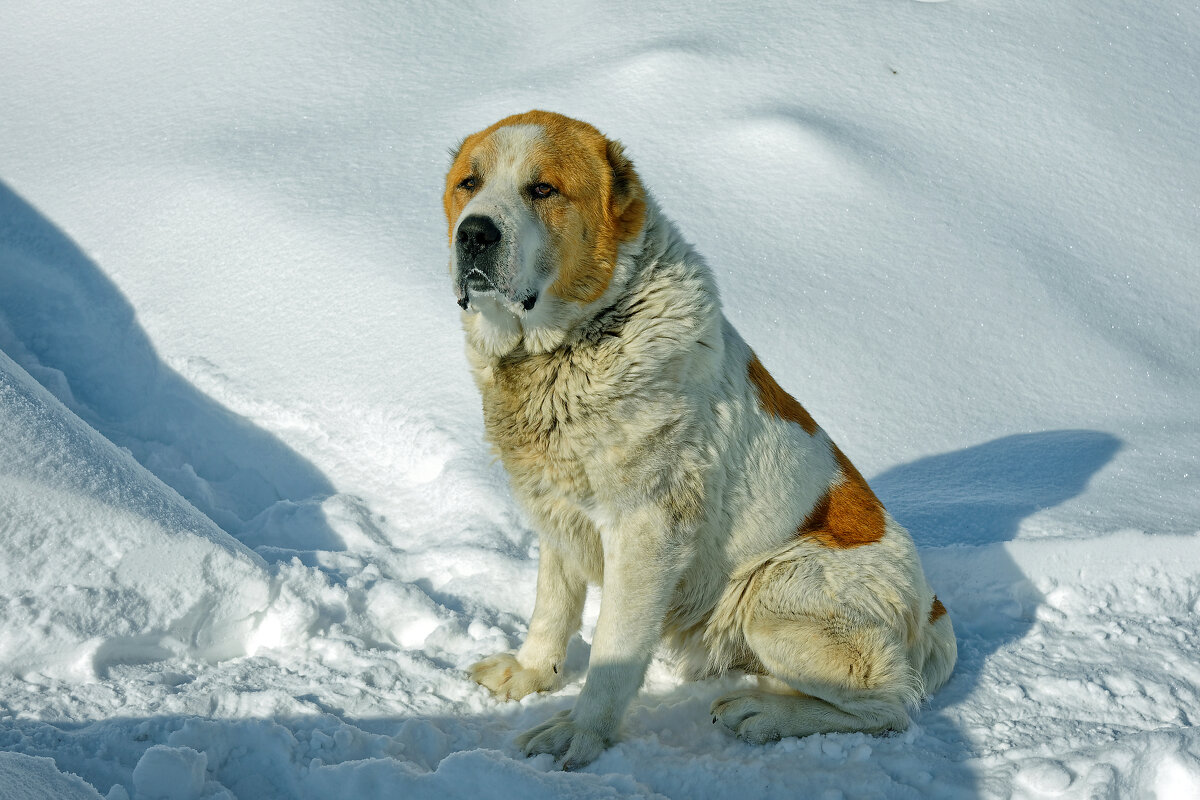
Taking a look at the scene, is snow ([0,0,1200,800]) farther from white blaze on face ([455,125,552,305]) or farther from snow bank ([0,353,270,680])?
white blaze on face ([455,125,552,305])

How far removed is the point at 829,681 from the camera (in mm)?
2828

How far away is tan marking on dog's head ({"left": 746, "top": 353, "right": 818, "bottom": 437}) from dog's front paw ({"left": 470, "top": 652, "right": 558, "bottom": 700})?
1171 millimetres

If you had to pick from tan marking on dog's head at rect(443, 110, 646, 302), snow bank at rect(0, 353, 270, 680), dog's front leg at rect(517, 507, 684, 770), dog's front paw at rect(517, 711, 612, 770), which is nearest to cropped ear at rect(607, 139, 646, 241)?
tan marking on dog's head at rect(443, 110, 646, 302)

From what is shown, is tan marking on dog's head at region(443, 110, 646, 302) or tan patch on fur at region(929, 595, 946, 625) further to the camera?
tan patch on fur at region(929, 595, 946, 625)

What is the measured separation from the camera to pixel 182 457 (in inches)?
Result: 180

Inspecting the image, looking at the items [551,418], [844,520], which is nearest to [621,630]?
[551,418]

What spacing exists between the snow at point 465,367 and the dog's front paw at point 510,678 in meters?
0.06

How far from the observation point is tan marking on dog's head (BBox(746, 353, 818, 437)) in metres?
3.04

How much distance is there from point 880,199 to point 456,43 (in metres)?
3.80

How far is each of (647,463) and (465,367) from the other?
8.17 feet

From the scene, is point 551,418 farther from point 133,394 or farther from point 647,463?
point 133,394

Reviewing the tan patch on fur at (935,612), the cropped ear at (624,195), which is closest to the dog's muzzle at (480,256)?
the cropped ear at (624,195)

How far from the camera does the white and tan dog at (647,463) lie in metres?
2.72

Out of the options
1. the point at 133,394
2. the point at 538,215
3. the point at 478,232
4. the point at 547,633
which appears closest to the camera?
the point at 478,232
